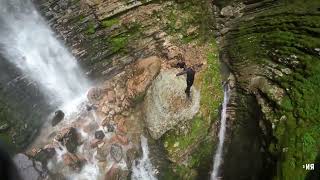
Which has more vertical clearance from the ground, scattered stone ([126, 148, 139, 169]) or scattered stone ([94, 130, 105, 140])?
scattered stone ([94, 130, 105, 140])

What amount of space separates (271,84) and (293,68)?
749 millimetres

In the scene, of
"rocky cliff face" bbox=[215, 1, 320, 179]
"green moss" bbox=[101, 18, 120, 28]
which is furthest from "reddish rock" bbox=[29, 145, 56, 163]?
"rocky cliff face" bbox=[215, 1, 320, 179]

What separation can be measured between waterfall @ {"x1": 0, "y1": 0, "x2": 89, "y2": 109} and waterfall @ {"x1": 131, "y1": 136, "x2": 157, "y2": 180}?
3.26 metres

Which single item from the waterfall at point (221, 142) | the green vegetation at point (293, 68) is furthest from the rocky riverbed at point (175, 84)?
the waterfall at point (221, 142)

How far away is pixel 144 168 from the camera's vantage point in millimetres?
11273

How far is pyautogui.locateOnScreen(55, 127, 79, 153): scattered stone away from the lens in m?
11.6

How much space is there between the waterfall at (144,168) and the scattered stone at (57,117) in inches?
117

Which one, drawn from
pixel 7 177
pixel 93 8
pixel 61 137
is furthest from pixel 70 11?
pixel 7 177

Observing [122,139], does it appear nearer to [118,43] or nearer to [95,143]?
[95,143]

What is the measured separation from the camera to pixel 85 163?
451 inches

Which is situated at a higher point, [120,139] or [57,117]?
[57,117]

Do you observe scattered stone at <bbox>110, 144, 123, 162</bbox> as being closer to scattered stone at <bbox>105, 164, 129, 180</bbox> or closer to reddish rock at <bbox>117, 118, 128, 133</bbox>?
scattered stone at <bbox>105, 164, 129, 180</bbox>

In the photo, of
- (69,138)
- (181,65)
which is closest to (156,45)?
(181,65)

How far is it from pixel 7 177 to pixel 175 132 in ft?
16.7
